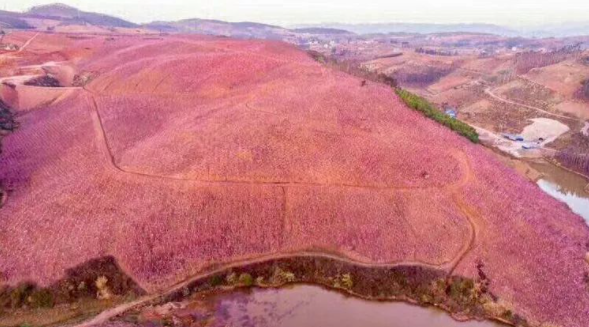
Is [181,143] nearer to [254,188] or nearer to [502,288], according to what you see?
[254,188]

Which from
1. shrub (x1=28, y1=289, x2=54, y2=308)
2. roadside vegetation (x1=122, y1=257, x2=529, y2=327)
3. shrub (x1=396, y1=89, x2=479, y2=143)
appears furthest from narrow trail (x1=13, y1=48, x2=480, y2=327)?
shrub (x1=396, y1=89, x2=479, y2=143)

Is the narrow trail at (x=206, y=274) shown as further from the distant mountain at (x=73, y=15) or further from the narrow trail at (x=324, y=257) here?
the distant mountain at (x=73, y=15)

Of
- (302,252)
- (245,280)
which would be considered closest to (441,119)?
(302,252)

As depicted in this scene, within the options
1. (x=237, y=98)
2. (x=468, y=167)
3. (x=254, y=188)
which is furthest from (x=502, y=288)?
(x=237, y=98)

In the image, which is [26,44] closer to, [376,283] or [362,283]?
[362,283]

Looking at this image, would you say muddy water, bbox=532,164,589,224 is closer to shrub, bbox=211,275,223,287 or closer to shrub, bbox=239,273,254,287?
shrub, bbox=239,273,254,287

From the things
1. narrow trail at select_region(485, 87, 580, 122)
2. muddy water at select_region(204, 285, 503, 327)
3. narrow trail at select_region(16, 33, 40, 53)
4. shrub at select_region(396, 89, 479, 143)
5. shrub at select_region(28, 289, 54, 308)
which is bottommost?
narrow trail at select_region(485, 87, 580, 122)
